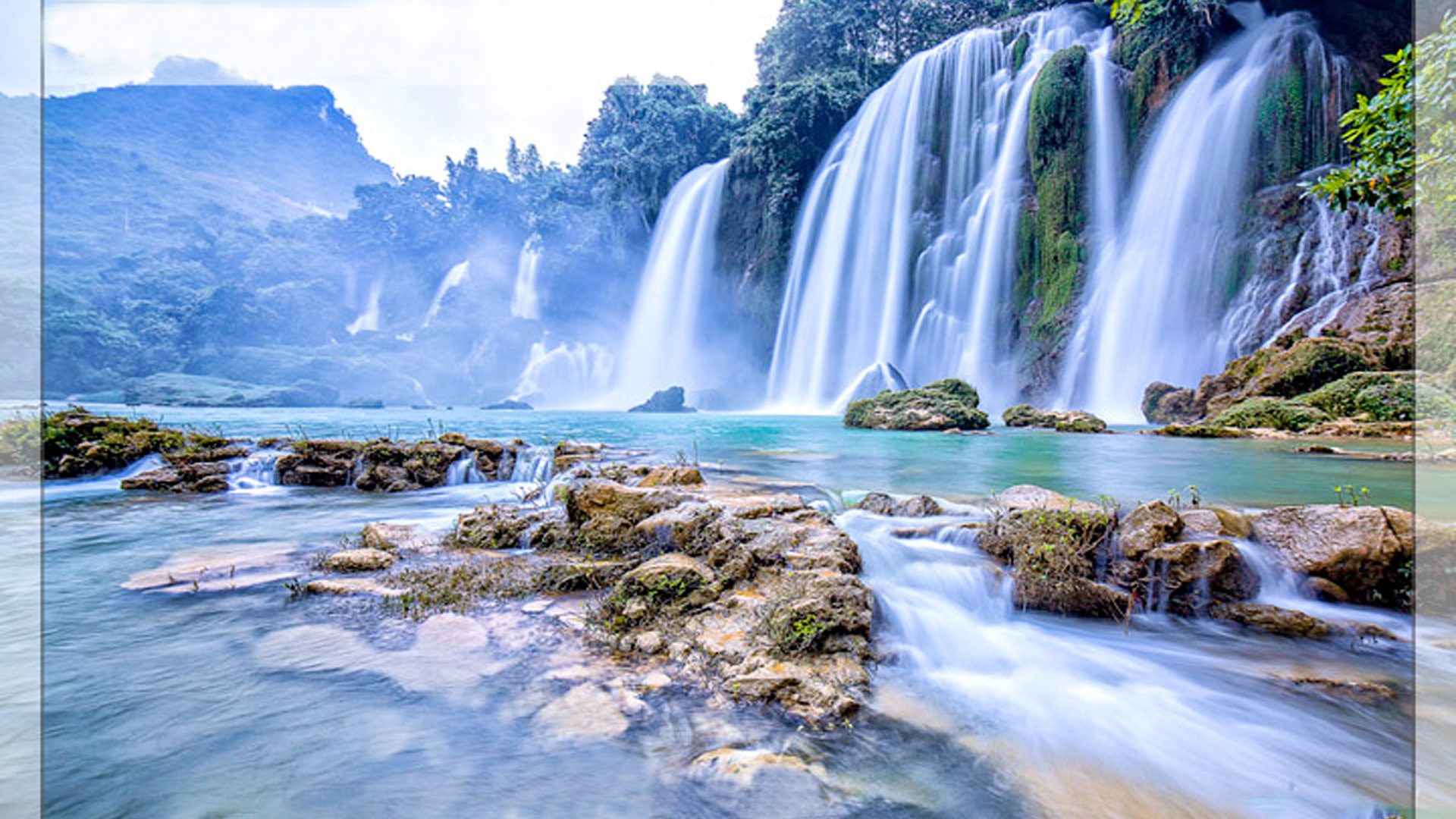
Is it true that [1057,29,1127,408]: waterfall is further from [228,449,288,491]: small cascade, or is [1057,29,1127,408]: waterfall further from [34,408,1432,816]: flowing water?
[228,449,288,491]: small cascade

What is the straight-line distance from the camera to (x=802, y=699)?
2496 millimetres

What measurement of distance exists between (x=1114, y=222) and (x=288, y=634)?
2865 cm

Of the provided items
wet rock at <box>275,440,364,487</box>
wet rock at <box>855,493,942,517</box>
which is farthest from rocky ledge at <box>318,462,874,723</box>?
wet rock at <box>275,440,364,487</box>

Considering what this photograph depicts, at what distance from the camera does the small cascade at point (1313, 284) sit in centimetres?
1558

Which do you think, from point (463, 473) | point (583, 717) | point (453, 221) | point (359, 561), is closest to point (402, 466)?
point (463, 473)

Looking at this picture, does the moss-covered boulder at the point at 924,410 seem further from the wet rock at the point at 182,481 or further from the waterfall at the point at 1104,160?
the wet rock at the point at 182,481

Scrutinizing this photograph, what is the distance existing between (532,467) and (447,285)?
60.9 meters

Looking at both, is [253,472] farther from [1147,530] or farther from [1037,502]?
[1147,530]

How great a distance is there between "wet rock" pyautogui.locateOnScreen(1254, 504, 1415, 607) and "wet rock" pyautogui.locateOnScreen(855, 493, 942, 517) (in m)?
2.45

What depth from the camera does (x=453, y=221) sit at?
6506 centimetres

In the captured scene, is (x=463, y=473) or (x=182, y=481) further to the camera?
(x=463, y=473)

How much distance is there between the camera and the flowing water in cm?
204

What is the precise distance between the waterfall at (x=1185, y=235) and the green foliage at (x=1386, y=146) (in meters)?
18.4

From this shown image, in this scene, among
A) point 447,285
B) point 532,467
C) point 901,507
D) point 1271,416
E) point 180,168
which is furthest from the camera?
point 180,168
